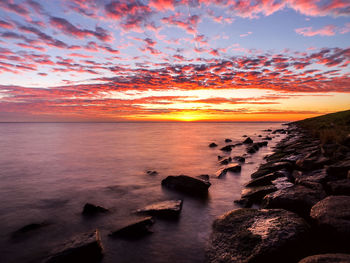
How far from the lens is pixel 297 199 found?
Result: 6207mm

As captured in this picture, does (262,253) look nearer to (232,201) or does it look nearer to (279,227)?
(279,227)

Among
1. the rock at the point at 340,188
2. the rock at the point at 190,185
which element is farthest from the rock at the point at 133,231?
the rock at the point at 340,188

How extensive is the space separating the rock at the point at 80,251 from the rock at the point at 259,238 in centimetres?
291

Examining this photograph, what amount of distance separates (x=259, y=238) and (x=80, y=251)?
436 centimetres

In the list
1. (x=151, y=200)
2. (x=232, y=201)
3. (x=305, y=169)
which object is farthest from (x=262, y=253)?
(x=305, y=169)

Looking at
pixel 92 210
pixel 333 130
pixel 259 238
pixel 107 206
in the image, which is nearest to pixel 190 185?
pixel 107 206

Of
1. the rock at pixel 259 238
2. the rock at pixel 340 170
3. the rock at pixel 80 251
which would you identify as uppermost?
the rock at pixel 340 170

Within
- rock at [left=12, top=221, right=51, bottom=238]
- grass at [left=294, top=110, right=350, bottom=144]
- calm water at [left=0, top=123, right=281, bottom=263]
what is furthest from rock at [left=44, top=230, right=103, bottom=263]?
grass at [left=294, top=110, right=350, bottom=144]

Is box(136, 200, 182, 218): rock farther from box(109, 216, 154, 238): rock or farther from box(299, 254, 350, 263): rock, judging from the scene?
box(299, 254, 350, 263): rock

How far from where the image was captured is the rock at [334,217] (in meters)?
4.36

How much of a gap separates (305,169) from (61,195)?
41.5 ft

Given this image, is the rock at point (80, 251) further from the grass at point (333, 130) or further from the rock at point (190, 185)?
the grass at point (333, 130)

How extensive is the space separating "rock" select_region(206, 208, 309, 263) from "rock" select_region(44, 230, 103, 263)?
9.55 feet

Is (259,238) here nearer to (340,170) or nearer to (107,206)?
(340,170)
